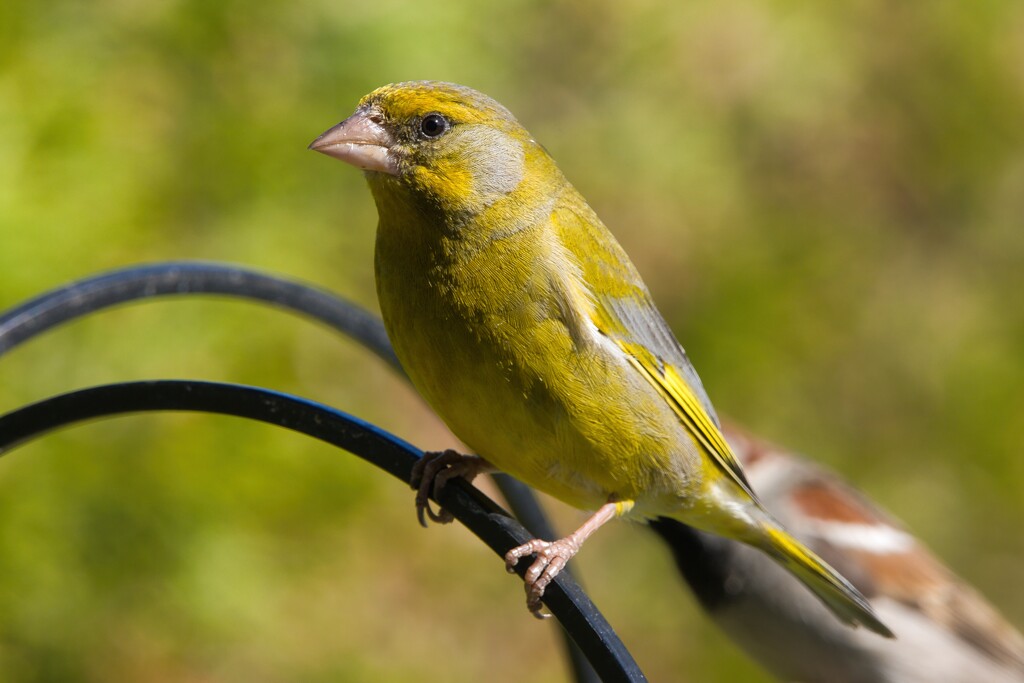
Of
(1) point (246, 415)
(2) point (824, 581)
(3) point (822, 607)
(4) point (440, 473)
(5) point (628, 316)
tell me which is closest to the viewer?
(1) point (246, 415)

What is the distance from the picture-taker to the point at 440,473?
2.53 metres

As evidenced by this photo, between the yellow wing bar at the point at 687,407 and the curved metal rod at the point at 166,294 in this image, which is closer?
the curved metal rod at the point at 166,294

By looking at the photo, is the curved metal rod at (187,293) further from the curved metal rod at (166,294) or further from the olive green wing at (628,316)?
the olive green wing at (628,316)

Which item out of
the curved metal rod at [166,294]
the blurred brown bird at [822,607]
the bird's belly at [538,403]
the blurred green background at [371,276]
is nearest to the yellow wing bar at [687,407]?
the bird's belly at [538,403]

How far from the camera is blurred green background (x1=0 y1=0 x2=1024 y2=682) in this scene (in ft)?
12.3

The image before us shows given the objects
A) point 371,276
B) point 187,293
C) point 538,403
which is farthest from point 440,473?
point 371,276

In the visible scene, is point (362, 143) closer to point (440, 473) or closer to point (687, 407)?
point (440, 473)

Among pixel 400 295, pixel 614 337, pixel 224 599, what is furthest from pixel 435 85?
pixel 224 599

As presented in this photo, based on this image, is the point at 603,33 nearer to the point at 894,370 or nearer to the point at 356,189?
the point at 356,189

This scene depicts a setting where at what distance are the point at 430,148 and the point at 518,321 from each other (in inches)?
17.0

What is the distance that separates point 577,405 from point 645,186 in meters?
3.35

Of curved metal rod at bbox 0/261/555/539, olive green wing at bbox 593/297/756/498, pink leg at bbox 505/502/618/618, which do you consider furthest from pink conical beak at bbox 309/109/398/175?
pink leg at bbox 505/502/618/618

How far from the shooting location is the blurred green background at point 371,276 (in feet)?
12.3

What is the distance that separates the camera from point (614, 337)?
265 cm
